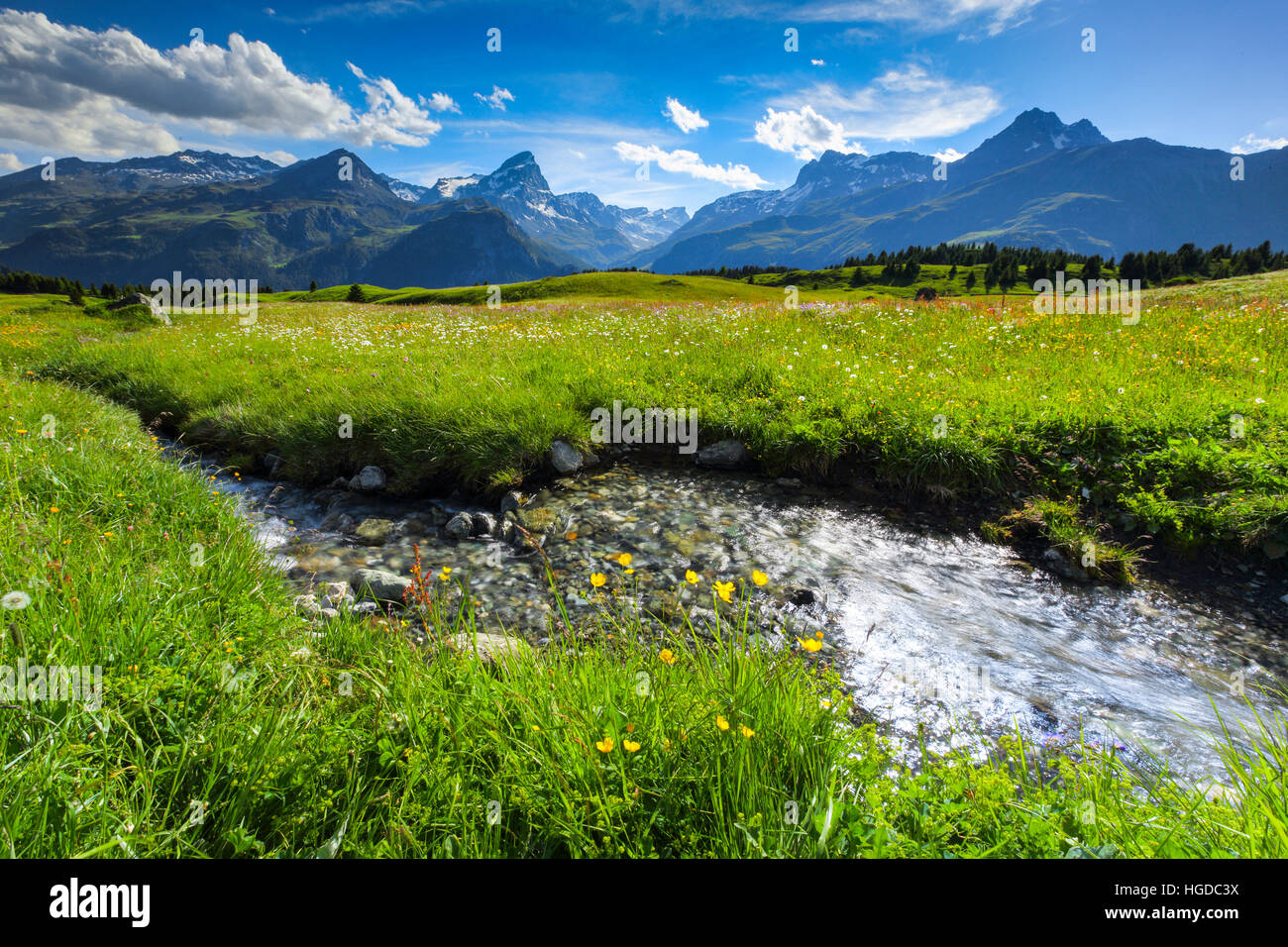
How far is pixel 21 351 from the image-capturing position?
56.4ft

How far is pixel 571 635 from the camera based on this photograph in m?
4.01

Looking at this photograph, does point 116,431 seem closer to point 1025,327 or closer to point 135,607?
point 135,607

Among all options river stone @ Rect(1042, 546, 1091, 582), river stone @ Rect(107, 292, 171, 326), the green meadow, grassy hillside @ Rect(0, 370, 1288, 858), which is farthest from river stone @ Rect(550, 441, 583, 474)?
river stone @ Rect(107, 292, 171, 326)

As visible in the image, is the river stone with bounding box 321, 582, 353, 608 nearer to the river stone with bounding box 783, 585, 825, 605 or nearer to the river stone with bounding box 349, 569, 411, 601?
the river stone with bounding box 349, 569, 411, 601

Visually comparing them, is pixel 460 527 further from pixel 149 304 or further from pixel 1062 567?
pixel 149 304

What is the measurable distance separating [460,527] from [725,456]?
174 inches

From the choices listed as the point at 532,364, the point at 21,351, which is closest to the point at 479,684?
the point at 532,364

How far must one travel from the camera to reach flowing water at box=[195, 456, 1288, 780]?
170 inches

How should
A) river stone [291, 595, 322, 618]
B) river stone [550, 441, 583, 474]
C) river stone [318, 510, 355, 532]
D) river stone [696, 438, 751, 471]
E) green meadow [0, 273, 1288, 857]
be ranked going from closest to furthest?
green meadow [0, 273, 1288, 857] < river stone [291, 595, 322, 618] < river stone [318, 510, 355, 532] < river stone [550, 441, 583, 474] < river stone [696, 438, 751, 471]

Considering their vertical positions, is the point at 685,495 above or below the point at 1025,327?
below

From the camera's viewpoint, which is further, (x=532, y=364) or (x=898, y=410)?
(x=532, y=364)

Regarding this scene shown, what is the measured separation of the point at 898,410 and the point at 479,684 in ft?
25.8

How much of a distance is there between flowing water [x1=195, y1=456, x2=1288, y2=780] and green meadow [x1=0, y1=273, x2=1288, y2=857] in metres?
0.44

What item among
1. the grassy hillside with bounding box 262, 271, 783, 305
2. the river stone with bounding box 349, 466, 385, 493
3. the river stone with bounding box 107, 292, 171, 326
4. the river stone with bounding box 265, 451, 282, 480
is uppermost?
the grassy hillside with bounding box 262, 271, 783, 305
